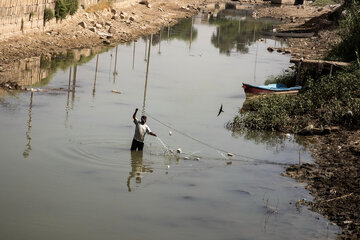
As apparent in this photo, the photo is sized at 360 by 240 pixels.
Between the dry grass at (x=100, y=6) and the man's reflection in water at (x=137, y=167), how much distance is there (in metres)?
24.8

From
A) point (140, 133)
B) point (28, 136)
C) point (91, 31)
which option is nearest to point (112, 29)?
point (91, 31)

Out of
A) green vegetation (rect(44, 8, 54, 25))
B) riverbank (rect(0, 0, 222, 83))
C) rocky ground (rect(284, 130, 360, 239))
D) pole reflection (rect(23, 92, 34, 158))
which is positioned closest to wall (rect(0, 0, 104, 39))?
green vegetation (rect(44, 8, 54, 25))

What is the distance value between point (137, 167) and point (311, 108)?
7.43 m

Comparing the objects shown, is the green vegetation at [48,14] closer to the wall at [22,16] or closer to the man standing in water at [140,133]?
the wall at [22,16]

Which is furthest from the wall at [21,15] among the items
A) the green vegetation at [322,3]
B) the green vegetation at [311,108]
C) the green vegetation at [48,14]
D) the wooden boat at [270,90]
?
the green vegetation at [322,3]

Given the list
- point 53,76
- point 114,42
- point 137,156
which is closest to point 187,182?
point 137,156

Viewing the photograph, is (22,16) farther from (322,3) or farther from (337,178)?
(322,3)

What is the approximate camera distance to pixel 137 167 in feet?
49.7

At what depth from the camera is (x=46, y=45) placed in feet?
99.5

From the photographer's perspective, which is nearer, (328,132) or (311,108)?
(328,132)

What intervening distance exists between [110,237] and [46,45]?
20.4m

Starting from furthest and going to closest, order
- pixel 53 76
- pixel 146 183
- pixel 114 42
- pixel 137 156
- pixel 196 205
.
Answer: pixel 114 42 < pixel 53 76 < pixel 137 156 < pixel 146 183 < pixel 196 205

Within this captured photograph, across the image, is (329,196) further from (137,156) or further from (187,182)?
(137,156)

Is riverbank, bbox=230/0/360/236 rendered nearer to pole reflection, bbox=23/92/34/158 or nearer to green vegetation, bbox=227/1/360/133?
green vegetation, bbox=227/1/360/133
